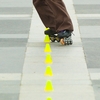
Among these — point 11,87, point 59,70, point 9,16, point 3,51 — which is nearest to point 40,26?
point 9,16

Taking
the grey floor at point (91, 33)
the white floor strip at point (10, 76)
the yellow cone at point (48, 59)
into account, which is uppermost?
the white floor strip at point (10, 76)

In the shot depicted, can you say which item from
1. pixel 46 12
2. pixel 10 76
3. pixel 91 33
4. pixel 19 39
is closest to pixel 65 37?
pixel 46 12

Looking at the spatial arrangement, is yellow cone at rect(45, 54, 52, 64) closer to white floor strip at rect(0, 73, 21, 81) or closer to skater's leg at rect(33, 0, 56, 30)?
white floor strip at rect(0, 73, 21, 81)

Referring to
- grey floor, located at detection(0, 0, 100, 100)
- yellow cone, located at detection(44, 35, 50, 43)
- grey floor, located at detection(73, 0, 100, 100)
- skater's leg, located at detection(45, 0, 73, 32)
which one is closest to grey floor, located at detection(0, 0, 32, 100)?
grey floor, located at detection(0, 0, 100, 100)

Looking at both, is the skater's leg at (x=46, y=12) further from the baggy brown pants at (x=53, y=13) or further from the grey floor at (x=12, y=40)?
the grey floor at (x=12, y=40)

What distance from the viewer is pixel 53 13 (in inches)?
361

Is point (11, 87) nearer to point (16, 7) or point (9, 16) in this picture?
point (9, 16)

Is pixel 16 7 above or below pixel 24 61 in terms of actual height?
below

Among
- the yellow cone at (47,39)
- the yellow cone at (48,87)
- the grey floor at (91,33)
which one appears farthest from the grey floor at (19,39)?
the yellow cone at (48,87)

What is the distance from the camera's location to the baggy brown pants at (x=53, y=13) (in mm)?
9125

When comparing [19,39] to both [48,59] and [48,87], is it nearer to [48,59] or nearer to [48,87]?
[48,59]

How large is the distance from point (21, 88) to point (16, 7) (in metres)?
5.95

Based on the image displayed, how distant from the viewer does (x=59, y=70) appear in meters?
7.93

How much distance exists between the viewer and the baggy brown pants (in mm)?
9125
